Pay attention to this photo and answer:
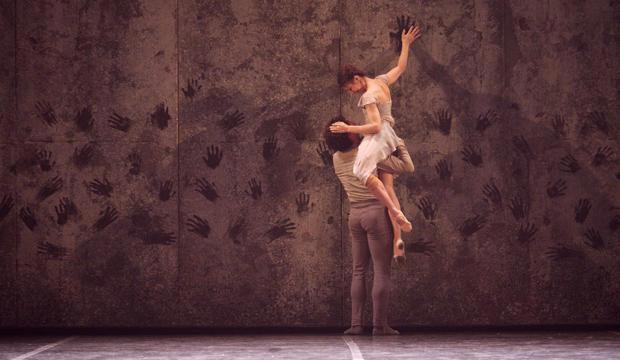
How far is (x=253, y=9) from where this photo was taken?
9414mm

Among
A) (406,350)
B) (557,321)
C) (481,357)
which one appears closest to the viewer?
(481,357)

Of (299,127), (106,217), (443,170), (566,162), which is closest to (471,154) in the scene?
(443,170)

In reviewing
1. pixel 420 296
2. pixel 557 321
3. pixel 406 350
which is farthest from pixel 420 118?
pixel 406 350

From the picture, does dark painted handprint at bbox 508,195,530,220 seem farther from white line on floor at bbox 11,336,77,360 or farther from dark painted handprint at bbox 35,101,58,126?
dark painted handprint at bbox 35,101,58,126

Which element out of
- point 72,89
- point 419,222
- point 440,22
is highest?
point 440,22

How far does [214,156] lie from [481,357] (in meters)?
3.85

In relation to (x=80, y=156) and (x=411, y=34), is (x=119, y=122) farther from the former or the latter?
(x=411, y=34)

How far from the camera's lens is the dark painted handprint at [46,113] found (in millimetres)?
9336

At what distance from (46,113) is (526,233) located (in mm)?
4730

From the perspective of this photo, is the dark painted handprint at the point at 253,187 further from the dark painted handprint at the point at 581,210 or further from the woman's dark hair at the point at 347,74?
the dark painted handprint at the point at 581,210

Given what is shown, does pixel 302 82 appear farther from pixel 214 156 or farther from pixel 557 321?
pixel 557 321

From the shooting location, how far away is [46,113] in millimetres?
9344

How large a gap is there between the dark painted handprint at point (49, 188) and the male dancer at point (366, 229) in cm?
283

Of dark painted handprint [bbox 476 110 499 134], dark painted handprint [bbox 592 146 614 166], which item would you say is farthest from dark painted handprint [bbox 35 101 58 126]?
dark painted handprint [bbox 592 146 614 166]
